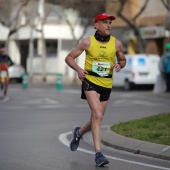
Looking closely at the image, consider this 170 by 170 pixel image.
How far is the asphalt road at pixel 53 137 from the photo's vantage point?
31.3 ft

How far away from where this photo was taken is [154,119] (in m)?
14.6

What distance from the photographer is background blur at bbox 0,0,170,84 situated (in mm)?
43375

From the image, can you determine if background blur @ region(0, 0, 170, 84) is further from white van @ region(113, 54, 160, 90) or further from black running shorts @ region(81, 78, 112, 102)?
black running shorts @ region(81, 78, 112, 102)

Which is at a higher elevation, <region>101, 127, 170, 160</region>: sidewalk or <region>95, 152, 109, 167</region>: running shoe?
<region>95, 152, 109, 167</region>: running shoe

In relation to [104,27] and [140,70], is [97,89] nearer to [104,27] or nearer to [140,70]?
[104,27]

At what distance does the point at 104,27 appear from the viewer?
31.5ft

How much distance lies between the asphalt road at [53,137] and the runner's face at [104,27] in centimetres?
177

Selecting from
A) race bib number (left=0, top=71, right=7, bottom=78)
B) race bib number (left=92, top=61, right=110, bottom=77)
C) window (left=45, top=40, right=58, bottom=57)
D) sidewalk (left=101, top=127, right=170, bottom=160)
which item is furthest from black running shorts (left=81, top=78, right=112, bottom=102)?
window (left=45, top=40, right=58, bottom=57)

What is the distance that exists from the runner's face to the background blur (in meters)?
23.7

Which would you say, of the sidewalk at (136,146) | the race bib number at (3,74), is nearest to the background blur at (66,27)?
the race bib number at (3,74)

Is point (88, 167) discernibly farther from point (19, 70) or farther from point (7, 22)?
point (7, 22)

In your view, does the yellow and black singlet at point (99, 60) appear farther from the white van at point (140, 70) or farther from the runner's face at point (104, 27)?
the white van at point (140, 70)

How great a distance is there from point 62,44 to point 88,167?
50294 millimetres

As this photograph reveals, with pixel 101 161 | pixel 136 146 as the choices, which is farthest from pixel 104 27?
pixel 136 146
